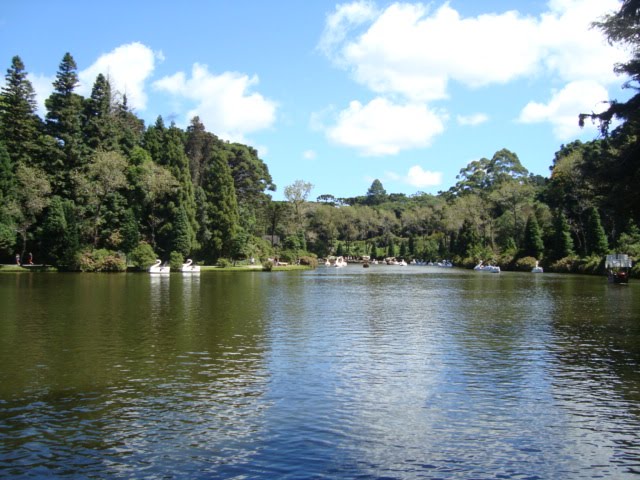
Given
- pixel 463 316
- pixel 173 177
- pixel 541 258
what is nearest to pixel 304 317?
pixel 463 316

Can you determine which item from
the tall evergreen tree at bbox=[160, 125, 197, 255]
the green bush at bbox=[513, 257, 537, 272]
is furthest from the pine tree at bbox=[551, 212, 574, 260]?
the tall evergreen tree at bbox=[160, 125, 197, 255]

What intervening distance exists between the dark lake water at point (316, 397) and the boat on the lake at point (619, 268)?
1075 inches

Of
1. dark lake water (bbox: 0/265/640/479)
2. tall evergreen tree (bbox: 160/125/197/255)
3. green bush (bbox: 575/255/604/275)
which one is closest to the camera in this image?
dark lake water (bbox: 0/265/640/479)

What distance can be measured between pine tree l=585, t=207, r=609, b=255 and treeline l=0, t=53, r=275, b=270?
147 feet

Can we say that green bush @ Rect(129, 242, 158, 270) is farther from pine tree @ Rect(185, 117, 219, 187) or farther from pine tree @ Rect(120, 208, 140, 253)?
pine tree @ Rect(185, 117, 219, 187)

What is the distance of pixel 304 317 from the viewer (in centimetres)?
2419

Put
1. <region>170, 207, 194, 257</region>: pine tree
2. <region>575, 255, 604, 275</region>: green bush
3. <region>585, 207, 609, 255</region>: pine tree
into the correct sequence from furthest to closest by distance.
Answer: <region>170, 207, 194, 257</region>: pine tree
<region>585, 207, 609, 255</region>: pine tree
<region>575, 255, 604, 275</region>: green bush

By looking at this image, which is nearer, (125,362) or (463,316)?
(125,362)

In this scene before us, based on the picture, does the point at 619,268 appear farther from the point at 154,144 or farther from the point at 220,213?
the point at 154,144

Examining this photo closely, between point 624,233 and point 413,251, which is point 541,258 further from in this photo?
point 413,251

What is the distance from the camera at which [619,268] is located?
50.1 m

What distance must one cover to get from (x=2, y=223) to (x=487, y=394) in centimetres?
5888

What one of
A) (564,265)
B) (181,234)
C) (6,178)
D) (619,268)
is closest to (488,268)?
(564,265)

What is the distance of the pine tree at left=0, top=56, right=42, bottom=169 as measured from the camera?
67.6 meters
